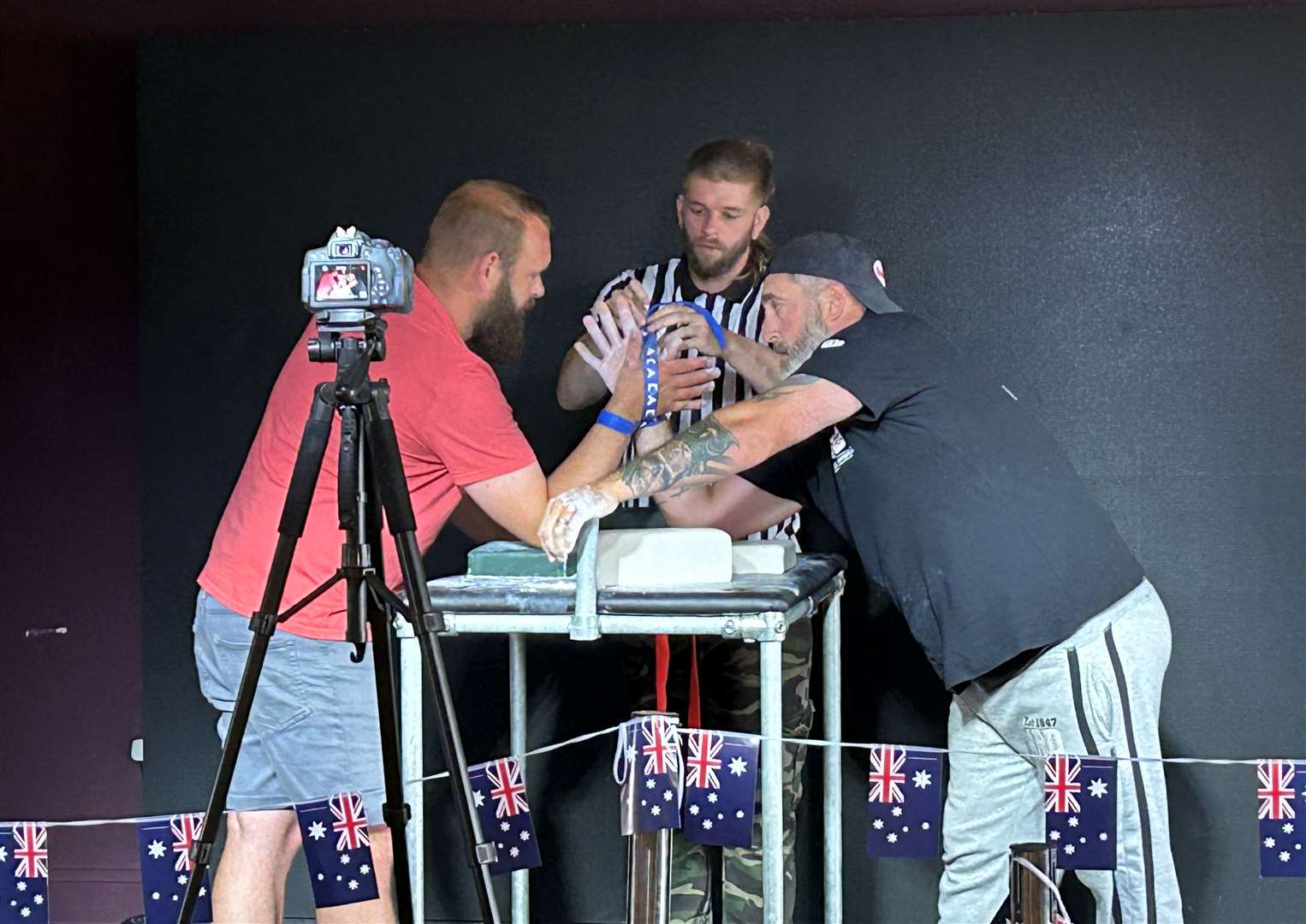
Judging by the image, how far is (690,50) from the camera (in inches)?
141

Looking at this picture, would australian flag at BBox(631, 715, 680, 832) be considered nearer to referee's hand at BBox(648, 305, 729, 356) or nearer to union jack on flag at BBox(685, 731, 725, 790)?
union jack on flag at BBox(685, 731, 725, 790)

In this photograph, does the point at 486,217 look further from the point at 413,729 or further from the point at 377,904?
the point at 377,904

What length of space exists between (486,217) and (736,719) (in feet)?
4.25

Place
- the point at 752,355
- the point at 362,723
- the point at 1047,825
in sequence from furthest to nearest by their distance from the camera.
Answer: the point at 752,355, the point at 362,723, the point at 1047,825

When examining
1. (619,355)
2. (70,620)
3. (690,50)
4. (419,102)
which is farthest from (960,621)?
(70,620)

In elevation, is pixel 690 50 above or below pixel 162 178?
above

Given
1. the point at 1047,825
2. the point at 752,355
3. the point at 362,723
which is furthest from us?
the point at 752,355

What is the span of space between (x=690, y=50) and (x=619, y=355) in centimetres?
73

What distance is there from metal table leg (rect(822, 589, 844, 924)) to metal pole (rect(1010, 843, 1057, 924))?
1.19 meters

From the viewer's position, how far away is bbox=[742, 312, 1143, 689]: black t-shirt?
→ 9.05ft

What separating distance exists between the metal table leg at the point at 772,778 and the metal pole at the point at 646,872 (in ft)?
1.30

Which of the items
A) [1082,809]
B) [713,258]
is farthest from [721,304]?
[1082,809]

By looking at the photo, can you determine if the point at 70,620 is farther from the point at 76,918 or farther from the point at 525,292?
the point at 525,292

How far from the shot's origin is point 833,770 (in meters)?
3.32
